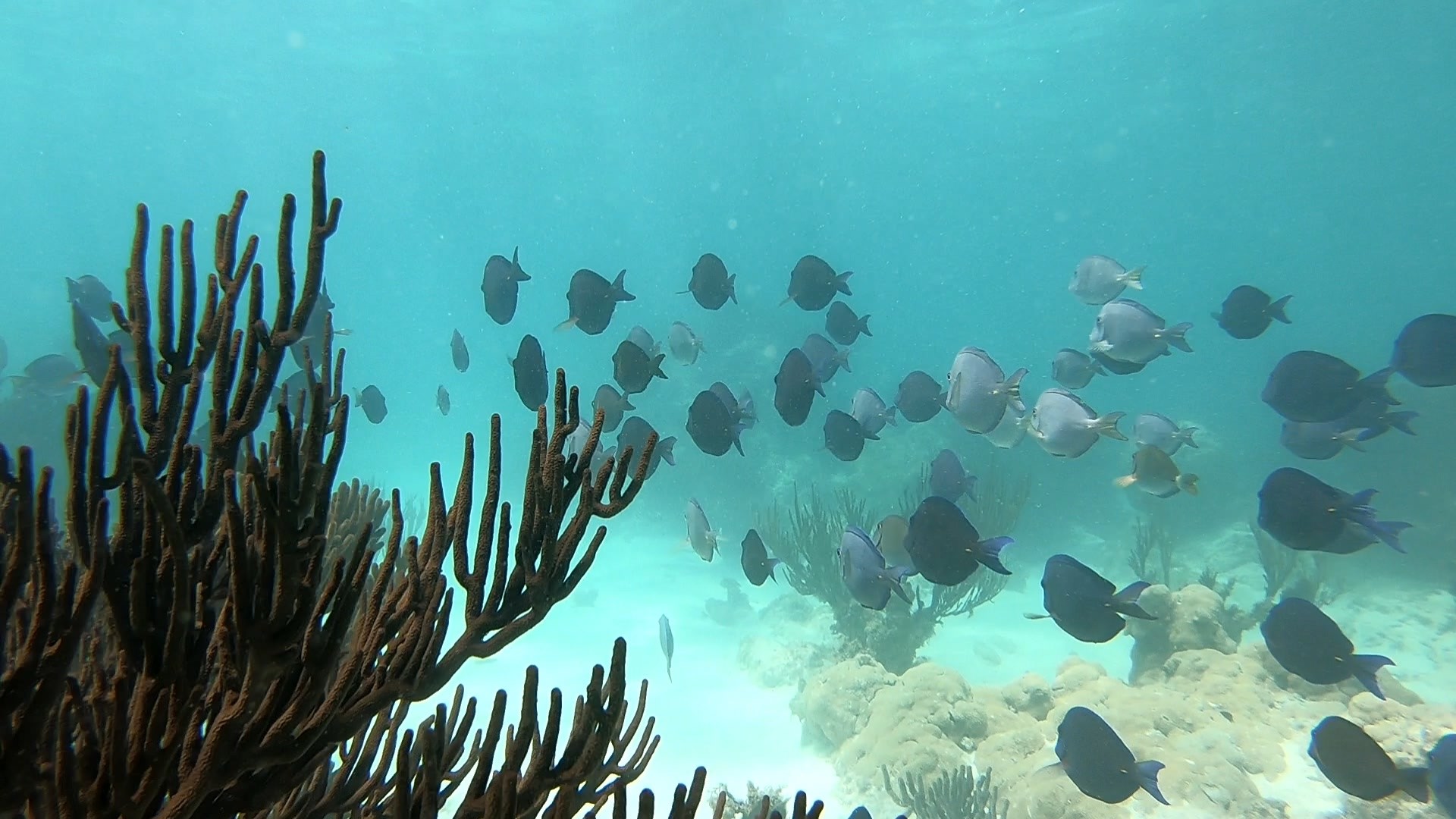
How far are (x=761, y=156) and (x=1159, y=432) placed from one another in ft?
204

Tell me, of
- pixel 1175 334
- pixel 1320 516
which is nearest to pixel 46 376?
pixel 1175 334

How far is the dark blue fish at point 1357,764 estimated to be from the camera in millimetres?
3973

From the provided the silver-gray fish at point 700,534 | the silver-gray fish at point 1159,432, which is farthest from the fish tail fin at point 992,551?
the silver-gray fish at point 1159,432

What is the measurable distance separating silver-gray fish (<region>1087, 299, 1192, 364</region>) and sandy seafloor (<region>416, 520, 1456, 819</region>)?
3415 millimetres

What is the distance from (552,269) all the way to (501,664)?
374 ft

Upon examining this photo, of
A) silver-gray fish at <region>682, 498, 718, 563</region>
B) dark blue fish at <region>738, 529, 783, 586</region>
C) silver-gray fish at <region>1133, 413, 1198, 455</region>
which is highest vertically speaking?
silver-gray fish at <region>1133, 413, 1198, 455</region>

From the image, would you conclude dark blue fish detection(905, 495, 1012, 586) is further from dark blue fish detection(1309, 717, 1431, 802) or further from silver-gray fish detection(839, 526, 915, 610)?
dark blue fish detection(1309, 717, 1431, 802)

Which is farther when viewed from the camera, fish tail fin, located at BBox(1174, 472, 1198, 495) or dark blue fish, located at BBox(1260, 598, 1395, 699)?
fish tail fin, located at BBox(1174, 472, 1198, 495)

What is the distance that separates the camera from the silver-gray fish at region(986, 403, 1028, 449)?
617 centimetres

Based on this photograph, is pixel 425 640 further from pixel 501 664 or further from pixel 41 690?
pixel 501 664

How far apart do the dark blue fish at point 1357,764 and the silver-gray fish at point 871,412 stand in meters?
3.36

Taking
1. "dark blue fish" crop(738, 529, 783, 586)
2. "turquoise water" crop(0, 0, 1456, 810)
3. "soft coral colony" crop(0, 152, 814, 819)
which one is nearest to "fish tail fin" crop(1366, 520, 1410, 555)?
"dark blue fish" crop(738, 529, 783, 586)

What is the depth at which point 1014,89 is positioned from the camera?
43.0 m

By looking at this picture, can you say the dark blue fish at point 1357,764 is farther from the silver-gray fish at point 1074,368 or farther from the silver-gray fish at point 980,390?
the silver-gray fish at point 1074,368
